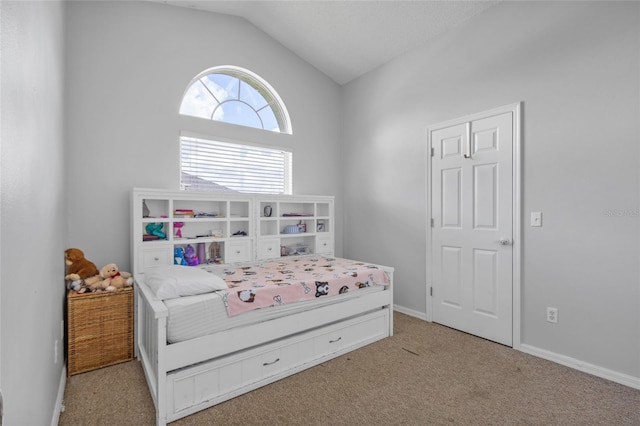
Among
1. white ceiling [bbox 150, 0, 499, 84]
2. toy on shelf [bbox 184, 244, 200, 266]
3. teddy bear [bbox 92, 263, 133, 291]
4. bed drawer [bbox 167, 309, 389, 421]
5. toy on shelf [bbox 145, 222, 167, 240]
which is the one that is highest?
white ceiling [bbox 150, 0, 499, 84]

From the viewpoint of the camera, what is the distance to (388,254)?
3775mm

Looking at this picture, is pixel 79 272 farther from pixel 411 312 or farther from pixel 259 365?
pixel 411 312

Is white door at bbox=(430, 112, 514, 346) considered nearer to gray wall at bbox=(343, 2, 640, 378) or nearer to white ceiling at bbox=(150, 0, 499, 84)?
gray wall at bbox=(343, 2, 640, 378)

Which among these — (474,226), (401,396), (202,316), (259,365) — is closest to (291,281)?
(259,365)

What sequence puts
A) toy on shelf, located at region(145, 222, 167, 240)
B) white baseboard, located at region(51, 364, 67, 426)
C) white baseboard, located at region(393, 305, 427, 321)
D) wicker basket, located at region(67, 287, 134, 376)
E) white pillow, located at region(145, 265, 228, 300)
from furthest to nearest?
white baseboard, located at region(393, 305, 427, 321) < toy on shelf, located at region(145, 222, 167, 240) < wicker basket, located at region(67, 287, 134, 376) < white pillow, located at region(145, 265, 228, 300) < white baseboard, located at region(51, 364, 67, 426)

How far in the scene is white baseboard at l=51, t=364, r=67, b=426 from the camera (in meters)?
1.66

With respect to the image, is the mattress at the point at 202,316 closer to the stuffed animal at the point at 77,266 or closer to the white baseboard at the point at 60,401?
the white baseboard at the point at 60,401

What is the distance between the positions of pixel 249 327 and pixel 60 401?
1.17m

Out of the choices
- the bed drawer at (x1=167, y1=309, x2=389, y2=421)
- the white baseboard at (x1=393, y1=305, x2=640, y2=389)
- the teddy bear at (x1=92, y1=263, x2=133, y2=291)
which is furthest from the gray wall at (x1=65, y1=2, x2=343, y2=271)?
the white baseboard at (x1=393, y1=305, x2=640, y2=389)

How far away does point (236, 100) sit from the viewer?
11.7ft

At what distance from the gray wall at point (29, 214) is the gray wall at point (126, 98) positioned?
0.69 m

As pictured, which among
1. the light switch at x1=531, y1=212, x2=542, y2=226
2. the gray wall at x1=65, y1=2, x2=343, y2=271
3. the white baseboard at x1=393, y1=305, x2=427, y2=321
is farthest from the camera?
the white baseboard at x1=393, y1=305, x2=427, y2=321

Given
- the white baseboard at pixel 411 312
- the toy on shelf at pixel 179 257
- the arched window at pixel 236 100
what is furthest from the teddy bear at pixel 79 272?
the white baseboard at pixel 411 312

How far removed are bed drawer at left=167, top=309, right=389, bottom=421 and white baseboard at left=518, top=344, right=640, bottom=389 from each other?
50.3 inches
